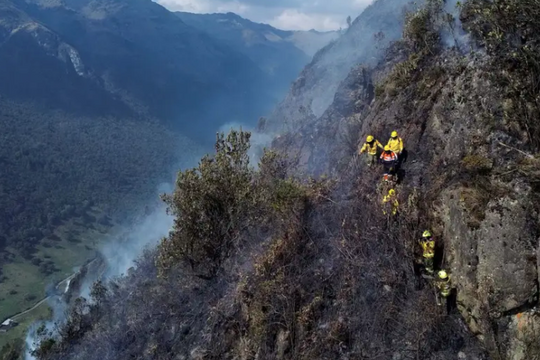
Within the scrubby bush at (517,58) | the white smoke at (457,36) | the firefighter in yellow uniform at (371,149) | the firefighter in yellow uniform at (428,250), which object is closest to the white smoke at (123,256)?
the firefighter in yellow uniform at (371,149)

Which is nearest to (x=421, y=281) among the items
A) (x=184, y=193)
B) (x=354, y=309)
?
(x=354, y=309)

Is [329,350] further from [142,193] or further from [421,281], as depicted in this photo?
[142,193]

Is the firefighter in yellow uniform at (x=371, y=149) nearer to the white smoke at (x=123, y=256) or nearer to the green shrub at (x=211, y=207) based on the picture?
the green shrub at (x=211, y=207)

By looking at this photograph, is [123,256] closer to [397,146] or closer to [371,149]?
[371,149]

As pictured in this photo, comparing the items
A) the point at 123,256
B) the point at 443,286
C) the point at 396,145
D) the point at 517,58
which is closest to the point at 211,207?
the point at 396,145

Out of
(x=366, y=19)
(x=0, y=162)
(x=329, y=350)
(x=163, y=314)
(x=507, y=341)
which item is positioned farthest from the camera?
(x=0, y=162)

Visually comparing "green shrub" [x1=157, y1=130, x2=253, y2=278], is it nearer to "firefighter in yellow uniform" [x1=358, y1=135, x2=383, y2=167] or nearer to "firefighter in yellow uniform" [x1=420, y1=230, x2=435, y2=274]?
"firefighter in yellow uniform" [x1=358, y1=135, x2=383, y2=167]
